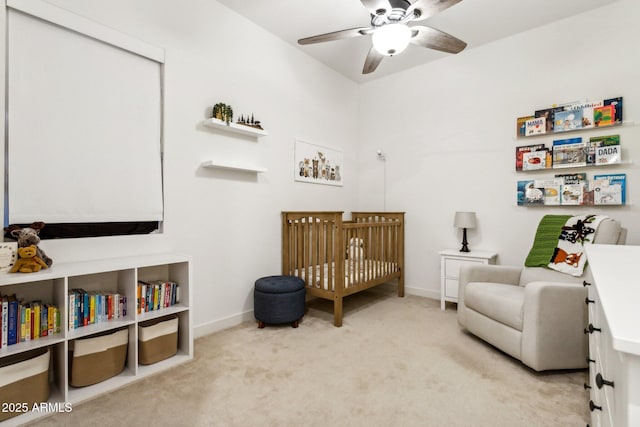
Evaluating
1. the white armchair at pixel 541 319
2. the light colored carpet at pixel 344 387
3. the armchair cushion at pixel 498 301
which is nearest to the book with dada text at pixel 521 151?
the white armchair at pixel 541 319

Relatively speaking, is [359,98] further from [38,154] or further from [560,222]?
[38,154]

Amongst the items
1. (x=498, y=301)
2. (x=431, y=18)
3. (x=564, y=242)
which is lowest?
(x=498, y=301)

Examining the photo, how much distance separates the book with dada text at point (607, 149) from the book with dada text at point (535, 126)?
38 centimetres

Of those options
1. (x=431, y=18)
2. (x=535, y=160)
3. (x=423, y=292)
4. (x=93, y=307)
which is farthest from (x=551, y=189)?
(x=93, y=307)

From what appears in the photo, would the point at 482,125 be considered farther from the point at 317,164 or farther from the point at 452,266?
the point at 317,164

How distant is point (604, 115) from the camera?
8.40ft

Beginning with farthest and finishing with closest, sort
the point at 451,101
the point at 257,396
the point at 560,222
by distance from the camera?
the point at 451,101
the point at 560,222
the point at 257,396

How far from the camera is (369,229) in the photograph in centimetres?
322

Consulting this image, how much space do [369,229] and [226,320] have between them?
5.30 ft

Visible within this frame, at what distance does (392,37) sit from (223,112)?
4.56 ft

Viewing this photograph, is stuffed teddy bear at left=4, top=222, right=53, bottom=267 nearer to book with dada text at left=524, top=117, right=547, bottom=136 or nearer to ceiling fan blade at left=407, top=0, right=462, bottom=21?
ceiling fan blade at left=407, top=0, right=462, bottom=21

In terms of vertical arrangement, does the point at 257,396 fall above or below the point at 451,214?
below

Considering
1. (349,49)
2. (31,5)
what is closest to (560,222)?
(349,49)

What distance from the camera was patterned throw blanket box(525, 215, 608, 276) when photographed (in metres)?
2.26
